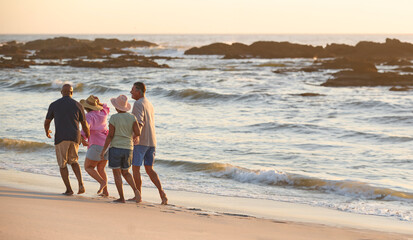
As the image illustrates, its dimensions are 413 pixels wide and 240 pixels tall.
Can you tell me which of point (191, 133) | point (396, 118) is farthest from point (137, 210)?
point (396, 118)

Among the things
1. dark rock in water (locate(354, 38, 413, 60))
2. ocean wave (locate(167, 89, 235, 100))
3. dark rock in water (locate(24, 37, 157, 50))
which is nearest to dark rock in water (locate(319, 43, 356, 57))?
dark rock in water (locate(354, 38, 413, 60))

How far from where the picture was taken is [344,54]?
72.4 m

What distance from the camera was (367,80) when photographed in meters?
34.5

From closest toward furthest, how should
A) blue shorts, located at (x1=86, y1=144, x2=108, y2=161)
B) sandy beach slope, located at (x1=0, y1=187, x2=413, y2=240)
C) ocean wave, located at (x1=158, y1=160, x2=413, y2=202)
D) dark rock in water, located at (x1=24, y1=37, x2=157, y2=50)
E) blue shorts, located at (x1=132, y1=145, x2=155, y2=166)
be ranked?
sandy beach slope, located at (x1=0, y1=187, x2=413, y2=240)
blue shorts, located at (x1=132, y1=145, x2=155, y2=166)
blue shorts, located at (x1=86, y1=144, x2=108, y2=161)
ocean wave, located at (x1=158, y1=160, x2=413, y2=202)
dark rock in water, located at (x1=24, y1=37, x2=157, y2=50)

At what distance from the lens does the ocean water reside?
31.5 feet

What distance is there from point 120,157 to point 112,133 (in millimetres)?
322

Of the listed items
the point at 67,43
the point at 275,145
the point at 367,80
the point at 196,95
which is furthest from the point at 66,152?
Answer: the point at 67,43

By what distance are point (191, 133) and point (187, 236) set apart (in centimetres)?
990

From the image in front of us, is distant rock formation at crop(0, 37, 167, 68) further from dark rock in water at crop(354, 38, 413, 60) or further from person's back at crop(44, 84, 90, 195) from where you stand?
person's back at crop(44, 84, 90, 195)

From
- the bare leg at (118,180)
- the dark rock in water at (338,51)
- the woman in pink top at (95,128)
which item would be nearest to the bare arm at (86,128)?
the woman in pink top at (95,128)

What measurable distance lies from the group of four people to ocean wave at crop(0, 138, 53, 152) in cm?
574

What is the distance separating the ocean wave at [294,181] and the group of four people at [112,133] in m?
3.02

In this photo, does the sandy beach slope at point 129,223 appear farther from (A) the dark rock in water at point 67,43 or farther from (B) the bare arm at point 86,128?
(A) the dark rock in water at point 67,43

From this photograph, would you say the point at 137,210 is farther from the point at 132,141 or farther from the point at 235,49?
the point at 235,49
